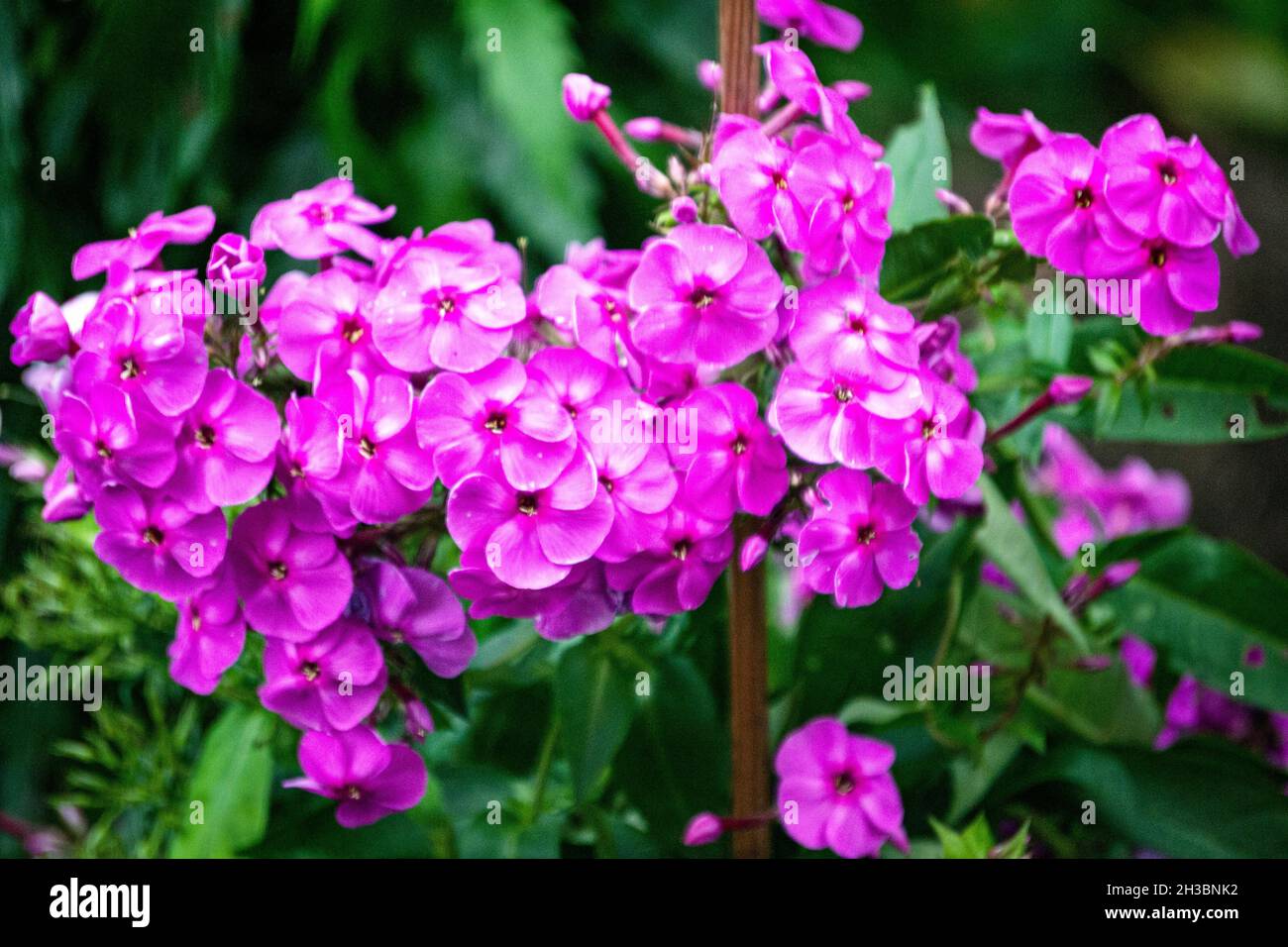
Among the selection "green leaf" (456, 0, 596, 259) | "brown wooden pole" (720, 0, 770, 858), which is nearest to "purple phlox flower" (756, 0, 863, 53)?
"brown wooden pole" (720, 0, 770, 858)

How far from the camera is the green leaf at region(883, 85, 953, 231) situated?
601 mm

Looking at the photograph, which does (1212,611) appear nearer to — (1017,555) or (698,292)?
(1017,555)

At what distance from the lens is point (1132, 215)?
1.52 ft

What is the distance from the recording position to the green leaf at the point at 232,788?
62cm

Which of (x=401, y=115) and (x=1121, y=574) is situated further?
(x=401, y=115)

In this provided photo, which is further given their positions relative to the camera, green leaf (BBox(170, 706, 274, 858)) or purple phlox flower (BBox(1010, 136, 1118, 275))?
green leaf (BBox(170, 706, 274, 858))

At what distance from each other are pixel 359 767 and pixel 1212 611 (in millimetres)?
371

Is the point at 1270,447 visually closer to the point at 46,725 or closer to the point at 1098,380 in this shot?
the point at 1098,380

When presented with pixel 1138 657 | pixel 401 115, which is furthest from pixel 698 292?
pixel 401 115

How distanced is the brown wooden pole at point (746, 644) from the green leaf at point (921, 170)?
0.10 meters

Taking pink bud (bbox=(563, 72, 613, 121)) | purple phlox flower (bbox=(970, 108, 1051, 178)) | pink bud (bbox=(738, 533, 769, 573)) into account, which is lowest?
pink bud (bbox=(738, 533, 769, 573))

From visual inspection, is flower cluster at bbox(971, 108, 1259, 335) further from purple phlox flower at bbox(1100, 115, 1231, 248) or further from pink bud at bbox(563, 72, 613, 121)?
pink bud at bbox(563, 72, 613, 121)

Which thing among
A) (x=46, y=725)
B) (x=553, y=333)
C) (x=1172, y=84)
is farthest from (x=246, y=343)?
(x=1172, y=84)

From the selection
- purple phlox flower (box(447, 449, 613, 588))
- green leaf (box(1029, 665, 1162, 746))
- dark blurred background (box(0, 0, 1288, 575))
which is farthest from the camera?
dark blurred background (box(0, 0, 1288, 575))
